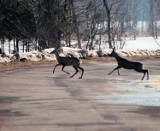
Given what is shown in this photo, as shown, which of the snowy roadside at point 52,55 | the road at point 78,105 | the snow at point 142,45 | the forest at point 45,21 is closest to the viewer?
the road at point 78,105

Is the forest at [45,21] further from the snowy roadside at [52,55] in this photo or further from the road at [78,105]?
the road at [78,105]

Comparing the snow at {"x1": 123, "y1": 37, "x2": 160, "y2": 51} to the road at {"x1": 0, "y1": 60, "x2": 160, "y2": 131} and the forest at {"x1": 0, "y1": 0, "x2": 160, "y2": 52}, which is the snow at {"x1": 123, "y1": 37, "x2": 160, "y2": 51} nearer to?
the forest at {"x1": 0, "y1": 0, "x2": 160, "y2": 52}

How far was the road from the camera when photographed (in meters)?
10.6

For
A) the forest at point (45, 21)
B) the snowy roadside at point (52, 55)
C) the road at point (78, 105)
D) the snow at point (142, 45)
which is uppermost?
the forest at point (45, 21)

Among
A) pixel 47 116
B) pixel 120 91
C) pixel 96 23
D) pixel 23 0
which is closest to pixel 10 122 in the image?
pixel 47 116

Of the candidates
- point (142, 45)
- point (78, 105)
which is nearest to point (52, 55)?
point (78, 105)

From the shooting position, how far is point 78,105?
13.6 m

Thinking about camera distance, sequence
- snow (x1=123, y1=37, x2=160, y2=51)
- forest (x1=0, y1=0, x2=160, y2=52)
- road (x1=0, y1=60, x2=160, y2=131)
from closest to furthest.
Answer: road (x1=0, y1=60, x2=160, y2=131) < forest (x1=0, y1=0, x2=160, y2=52) < snow (x1=123, y1=37, x2=160, y2=51)

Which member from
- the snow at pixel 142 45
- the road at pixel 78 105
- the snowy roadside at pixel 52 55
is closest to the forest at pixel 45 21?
the snowy roadside at pixel 52 55

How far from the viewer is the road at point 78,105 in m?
10.6

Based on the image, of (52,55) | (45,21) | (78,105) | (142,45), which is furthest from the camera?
(142,45)

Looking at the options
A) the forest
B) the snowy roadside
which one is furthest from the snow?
the snowy roadside

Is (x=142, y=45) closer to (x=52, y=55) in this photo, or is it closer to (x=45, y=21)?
(x=45, y=21)

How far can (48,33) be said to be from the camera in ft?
142
